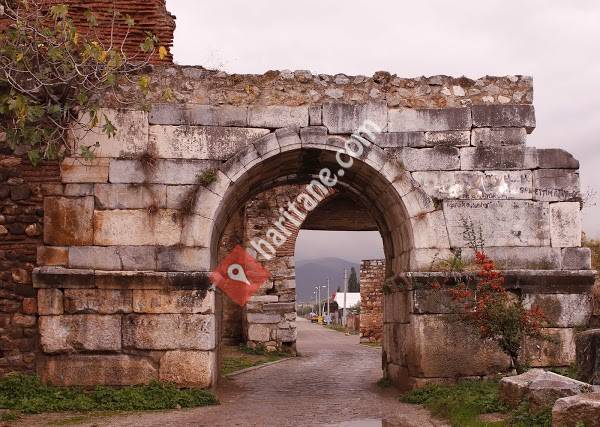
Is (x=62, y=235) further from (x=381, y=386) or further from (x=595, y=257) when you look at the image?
(x=595, y=257)

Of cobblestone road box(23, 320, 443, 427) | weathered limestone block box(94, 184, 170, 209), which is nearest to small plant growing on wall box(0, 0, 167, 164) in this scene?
weathered limestone block box(94, 184, 170, 209)

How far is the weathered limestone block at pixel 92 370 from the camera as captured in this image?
8633 millimetres

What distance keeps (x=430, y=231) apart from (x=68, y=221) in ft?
15.4

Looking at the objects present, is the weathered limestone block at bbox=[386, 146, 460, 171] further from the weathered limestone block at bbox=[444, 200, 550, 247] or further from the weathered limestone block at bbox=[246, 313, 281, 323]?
the weathered limestone block at bbox=[246, 313, 281, 323]

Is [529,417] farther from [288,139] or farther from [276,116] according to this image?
[276,116]

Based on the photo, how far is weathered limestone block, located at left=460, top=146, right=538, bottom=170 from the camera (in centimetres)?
947

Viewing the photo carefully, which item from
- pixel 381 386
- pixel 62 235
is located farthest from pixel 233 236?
pixel 62 235

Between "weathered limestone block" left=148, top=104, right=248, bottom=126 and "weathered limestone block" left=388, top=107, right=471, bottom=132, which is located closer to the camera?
"weathered limestone block" left=148, top=104, right=248, bottom=126

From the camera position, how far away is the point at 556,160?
9461 mm

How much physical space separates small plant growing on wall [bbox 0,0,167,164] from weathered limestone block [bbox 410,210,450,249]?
12.9 ft

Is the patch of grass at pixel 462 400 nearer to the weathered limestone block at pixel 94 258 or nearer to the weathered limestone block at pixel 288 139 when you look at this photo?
the weathered limestone block at pixel 288 139

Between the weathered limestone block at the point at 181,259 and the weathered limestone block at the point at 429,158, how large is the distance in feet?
9.48
